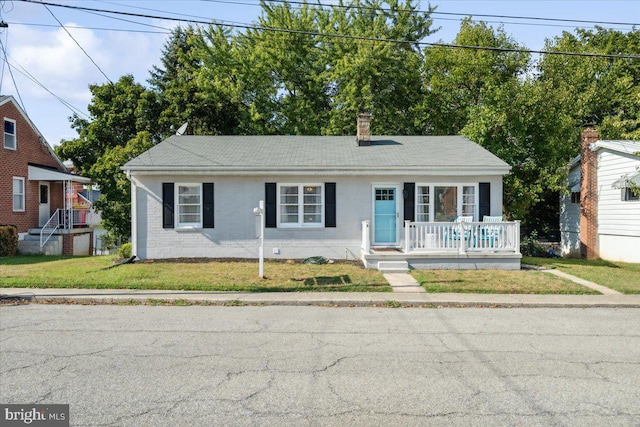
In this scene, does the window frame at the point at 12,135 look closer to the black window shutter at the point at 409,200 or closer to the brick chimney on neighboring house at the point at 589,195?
the black window shutter at the point at 409,200

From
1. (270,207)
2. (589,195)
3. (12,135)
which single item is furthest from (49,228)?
(589,195)

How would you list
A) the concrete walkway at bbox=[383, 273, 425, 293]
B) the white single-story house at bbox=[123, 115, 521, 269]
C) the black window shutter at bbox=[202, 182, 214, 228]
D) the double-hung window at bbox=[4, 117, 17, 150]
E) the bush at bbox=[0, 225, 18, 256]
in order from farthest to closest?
the double-hung window at bbox=[4, 117, 17, 150], the bush at bbox=[0, 225, 18, 256], the black window shutter at bbox=[202, 182, 214, 228], the white single-story house at bbox=[123, 115, 521, 269], the concrete walkway at bbox=[383, 273, 425, 293]

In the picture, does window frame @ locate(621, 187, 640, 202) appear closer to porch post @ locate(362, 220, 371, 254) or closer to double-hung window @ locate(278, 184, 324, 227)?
porch post @ locate(362, 220, 371, 254)

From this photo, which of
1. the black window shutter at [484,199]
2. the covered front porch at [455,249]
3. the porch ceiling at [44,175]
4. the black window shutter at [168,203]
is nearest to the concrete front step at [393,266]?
the covered front porch at [455,249]

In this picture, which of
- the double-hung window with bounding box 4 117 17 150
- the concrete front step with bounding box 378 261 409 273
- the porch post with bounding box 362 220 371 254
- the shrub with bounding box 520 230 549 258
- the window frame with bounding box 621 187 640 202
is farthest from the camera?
the double-hung window with bounding box 4 117 17 150

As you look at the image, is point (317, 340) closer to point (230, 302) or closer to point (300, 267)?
point (230, 302)

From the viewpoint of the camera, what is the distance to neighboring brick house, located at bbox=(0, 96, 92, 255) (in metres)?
21.9

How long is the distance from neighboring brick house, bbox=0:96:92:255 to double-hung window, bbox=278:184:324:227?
518 inches

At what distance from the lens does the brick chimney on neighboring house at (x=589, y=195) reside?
65.7 ft

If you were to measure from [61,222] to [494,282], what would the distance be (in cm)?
2193

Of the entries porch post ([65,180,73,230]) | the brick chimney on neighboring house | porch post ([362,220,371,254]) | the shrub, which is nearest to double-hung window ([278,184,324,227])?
porch post ([362,220,371,254])

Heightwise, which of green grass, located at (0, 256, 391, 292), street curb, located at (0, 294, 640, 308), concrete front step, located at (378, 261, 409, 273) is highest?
concrete front step, located at (378, 261, 409, 273)

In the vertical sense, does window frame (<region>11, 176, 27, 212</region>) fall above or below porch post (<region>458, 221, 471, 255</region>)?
above

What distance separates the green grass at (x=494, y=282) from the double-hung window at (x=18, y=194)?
19.8 m
